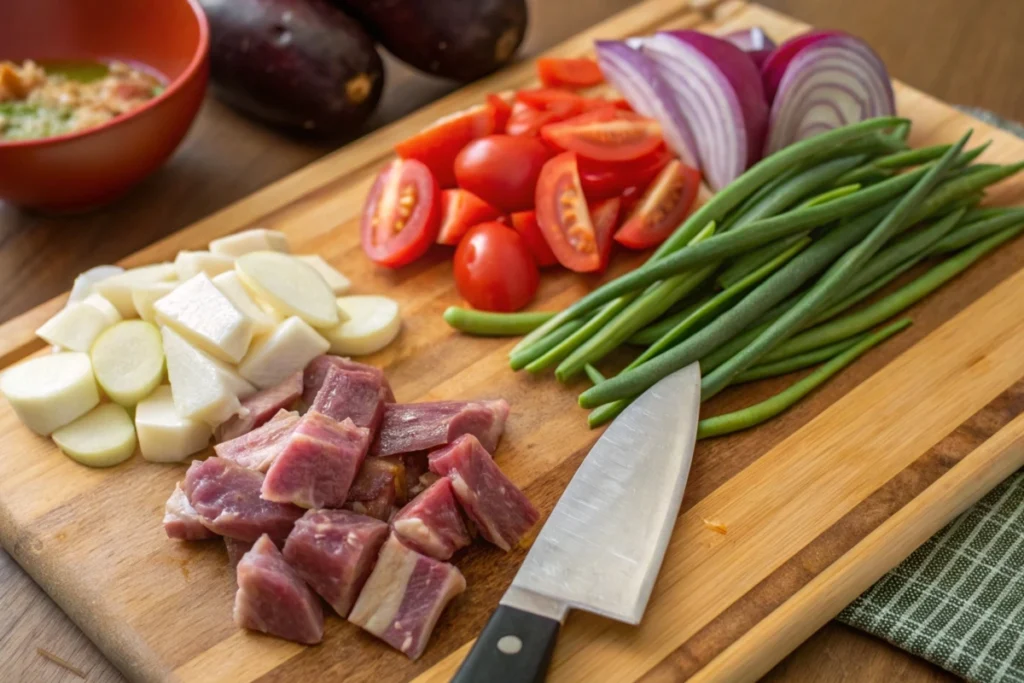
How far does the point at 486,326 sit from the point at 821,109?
139 centimetres

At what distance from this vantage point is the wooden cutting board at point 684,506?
2.28 meters

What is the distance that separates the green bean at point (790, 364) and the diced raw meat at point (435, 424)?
0.67 m

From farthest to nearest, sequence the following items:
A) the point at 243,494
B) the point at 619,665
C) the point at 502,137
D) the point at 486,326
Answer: the point at 502,137 → the point at 486,326 → the point at 243,494 → the point at 619,665

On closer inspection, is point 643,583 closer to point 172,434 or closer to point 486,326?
point 486,326

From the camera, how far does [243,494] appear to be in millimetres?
2416

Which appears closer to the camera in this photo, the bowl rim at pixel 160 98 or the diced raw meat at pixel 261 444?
the diced raw meat at pixel 261 444

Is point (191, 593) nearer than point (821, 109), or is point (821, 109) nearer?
point (191, 593)

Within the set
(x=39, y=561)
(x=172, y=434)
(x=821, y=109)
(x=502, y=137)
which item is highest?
(x=821, y=109)

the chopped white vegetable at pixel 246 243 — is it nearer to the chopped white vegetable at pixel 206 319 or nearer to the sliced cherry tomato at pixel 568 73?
the chopped white vegetable at pixel 206 319

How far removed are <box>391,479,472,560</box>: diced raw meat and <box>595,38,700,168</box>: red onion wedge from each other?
1.64 metres

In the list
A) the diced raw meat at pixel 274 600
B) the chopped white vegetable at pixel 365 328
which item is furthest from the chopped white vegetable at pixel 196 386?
the diced raw meat at pixel 274 600

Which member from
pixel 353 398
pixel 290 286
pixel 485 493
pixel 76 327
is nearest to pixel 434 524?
pixel 485 493

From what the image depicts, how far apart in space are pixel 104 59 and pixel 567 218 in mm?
1899

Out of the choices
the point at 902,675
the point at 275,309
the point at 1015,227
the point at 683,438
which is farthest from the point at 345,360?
the point at 1015,227
